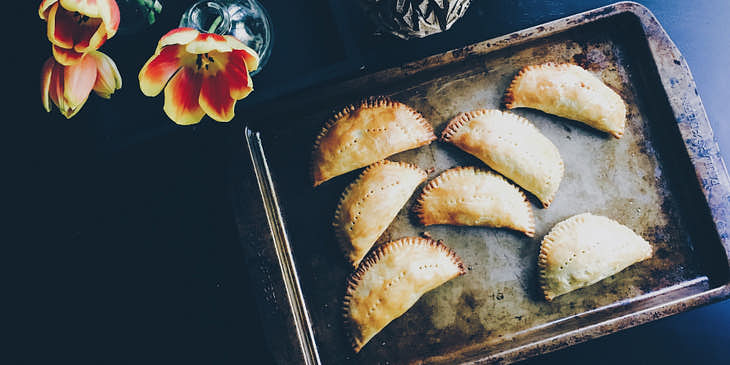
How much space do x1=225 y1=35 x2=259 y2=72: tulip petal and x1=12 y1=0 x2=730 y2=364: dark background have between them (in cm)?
50

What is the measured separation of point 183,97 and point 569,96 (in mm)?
1054

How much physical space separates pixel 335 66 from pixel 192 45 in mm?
543

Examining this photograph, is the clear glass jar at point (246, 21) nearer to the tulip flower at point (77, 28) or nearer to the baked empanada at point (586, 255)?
the tulip flower at point (77, 28)

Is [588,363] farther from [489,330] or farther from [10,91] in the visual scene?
[10,91]

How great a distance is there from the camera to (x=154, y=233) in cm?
151

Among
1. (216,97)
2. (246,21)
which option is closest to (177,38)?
(216,97)

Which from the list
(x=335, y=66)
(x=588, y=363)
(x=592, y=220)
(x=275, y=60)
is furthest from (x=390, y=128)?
(x=588, y=363)

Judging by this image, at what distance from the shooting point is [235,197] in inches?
53.1

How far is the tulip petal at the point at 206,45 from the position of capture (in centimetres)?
83

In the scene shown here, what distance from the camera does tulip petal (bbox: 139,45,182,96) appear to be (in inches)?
34.4

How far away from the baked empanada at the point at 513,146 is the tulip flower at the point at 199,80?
26.8 inches

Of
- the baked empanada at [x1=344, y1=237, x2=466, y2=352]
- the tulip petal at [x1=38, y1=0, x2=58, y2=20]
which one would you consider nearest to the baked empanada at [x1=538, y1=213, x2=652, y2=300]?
the baked empanada at [x1=344, y1=237, x2=466, y2=352]

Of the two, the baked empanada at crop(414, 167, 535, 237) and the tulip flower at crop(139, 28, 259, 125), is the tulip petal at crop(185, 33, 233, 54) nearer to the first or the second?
the tulip flower at crop(139, 28, 259, 125)

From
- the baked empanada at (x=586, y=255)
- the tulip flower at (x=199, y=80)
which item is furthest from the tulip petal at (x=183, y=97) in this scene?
the baked empanada at (x=586, y=255)
